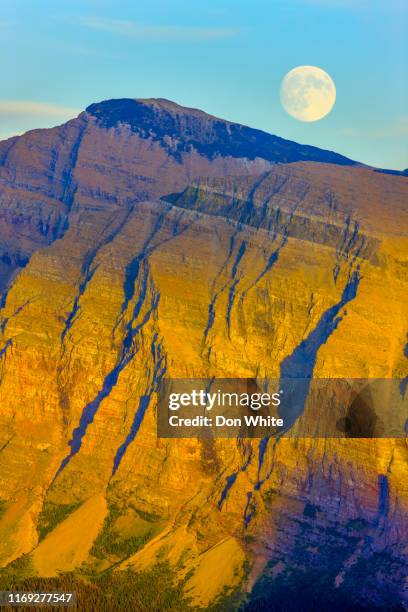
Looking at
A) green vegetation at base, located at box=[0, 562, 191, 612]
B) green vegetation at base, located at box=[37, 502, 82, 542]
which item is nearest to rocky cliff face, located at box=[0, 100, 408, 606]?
green vegetation at base, located at box=[37, 502, 82, 542]

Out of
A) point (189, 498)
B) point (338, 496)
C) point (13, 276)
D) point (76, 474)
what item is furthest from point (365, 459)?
point (13, 276)

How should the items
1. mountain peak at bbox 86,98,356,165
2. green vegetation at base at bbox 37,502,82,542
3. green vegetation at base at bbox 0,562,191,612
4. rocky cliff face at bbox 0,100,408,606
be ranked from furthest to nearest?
mountain peak at bbox 86,98,356,165 < green vegetation at base at bbox 37,502,82,542 < rocky cliff face at bbox 0,100,408,606 < green vegetation at base at bbox 0,562,191,612

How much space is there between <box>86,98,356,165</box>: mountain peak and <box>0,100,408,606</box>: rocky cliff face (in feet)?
67.1

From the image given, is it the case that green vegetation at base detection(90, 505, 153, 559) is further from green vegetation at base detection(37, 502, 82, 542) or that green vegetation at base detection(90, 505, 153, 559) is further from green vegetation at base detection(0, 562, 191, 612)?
green vegetation at base detection(37, 502, 82, 542)

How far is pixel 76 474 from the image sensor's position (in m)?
112

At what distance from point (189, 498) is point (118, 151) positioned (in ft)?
138

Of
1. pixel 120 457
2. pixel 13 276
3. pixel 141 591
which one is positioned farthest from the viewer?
pixel 13 276

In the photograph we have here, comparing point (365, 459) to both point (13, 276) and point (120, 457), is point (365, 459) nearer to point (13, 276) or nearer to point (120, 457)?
point (120, 457)

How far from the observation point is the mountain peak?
145000mm

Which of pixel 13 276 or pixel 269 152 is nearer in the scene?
pixel 13 276

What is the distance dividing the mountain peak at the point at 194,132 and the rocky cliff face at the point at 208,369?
67.1 ft

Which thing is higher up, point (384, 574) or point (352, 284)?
point (352, 284)

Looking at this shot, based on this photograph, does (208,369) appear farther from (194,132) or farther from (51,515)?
(194,132)

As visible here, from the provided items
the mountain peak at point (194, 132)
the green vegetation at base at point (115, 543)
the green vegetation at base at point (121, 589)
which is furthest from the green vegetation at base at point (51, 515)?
the mountain peak at point (194, 132)
